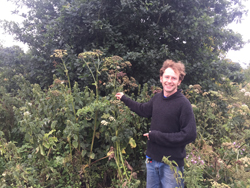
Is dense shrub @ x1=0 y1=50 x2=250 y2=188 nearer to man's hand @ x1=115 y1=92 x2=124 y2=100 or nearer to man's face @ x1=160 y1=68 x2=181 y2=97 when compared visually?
man's hand @ x1=115 y1=92 x2=124 y2=100

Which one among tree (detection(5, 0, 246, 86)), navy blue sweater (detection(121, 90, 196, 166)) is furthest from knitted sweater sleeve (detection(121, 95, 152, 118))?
tree (detection(5, 0, 246, 86))

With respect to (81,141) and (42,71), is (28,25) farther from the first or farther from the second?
(81,141)

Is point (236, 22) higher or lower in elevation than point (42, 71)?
higher

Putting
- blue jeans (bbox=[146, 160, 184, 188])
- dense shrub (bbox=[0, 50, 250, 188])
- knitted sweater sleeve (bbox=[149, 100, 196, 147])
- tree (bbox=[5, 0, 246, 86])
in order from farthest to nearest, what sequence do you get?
1. tree (bbox=[5, 0, 246, 86])
2. dense shrub (bbox=[0, 50, 250, 188])
3. blue jeans (bbox=[146, 160, 184, 188])
4. knitted sweater sleeve (bbox=[149, 100, 196, 147])

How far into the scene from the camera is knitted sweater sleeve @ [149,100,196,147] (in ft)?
5.47

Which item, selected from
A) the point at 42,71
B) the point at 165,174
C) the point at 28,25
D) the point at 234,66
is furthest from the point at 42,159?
the point at 234,66

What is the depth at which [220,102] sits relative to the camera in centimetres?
385

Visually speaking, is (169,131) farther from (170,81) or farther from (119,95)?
(119,95)

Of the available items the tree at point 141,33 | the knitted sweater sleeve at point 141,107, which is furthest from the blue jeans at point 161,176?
the tree at point 141,33

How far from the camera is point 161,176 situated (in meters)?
1.93

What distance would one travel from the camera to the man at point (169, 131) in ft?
5.61

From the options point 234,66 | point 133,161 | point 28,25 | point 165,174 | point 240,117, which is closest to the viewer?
point 165,174

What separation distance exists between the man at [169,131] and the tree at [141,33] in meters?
1.72

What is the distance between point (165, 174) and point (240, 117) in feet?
7.55
